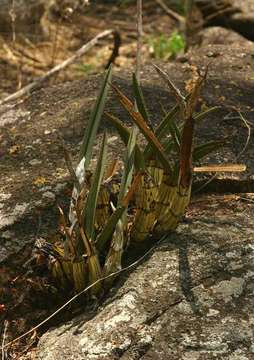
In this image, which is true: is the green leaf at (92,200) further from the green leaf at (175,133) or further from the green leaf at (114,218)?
the green leaf at (175,133)

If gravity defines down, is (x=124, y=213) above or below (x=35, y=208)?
above

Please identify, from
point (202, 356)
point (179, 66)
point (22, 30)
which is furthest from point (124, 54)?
point (202, 356)

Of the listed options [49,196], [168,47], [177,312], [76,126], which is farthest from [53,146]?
[168,47]

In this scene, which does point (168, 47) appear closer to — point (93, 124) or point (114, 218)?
point (93, 124)

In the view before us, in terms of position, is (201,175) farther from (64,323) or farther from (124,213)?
(64,323)

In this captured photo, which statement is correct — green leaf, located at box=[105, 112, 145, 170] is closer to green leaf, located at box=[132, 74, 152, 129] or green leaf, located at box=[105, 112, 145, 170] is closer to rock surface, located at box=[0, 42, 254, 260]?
green leaf, located at box=[132, 74, 152, 129]

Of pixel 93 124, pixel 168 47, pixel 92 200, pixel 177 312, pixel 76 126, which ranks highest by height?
pixel 93 124

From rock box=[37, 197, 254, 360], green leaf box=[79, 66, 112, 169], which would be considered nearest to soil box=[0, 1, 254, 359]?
rock box=[37, 197, 254, 360]
